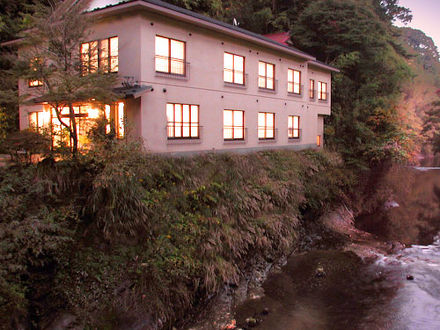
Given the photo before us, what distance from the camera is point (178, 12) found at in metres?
15.4

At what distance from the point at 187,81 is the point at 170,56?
1373 millimetres

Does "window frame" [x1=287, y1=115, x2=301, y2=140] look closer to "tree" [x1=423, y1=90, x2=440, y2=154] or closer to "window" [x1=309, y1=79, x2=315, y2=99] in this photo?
"window" [x1=309, y1=79, x2=315, y2=99]

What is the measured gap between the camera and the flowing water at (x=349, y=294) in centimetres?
1038

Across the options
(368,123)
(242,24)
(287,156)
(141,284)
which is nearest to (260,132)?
(287,156)

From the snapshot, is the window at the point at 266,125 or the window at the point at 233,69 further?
the window at the point at 266,125

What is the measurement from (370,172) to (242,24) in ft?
78.8

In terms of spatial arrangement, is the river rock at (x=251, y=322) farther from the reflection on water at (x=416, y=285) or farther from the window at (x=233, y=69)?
the window at (x=233, y=69)

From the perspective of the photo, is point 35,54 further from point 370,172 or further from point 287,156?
point 370,172

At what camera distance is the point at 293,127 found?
24.8 meters

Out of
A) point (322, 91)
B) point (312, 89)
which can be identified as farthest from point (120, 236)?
point (322, 91)

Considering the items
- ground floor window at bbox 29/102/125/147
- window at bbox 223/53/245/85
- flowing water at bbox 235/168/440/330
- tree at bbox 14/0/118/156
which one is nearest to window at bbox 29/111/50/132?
ground floor window at bbox 29/102/125/147

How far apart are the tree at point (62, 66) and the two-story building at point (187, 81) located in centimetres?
63

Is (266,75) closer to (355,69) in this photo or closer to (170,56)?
(170,56)

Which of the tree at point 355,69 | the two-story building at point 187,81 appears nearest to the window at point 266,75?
the two-story building at point 187,81
